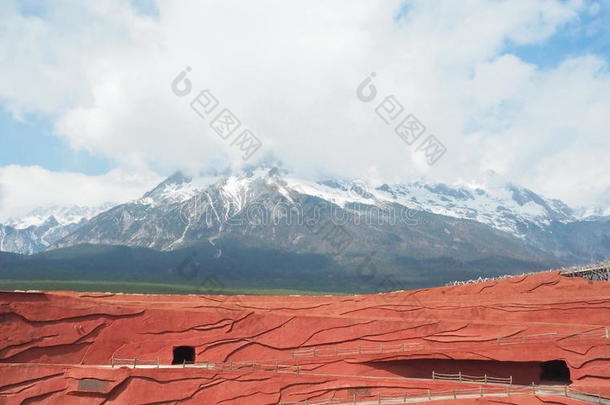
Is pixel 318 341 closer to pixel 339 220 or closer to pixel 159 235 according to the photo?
pixel 339 220

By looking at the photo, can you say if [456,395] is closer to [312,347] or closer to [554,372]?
[554,372]

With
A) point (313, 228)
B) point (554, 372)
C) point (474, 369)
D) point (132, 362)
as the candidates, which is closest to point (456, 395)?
point (474, 369)

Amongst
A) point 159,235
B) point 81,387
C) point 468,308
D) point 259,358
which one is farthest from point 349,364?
point 159,235

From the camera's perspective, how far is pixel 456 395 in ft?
74.5

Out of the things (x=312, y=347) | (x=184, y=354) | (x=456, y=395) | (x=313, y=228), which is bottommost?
(x=456, y=395)

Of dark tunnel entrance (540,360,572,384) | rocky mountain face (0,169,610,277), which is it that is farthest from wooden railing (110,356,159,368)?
rocky mountain face (0,169,610,277)

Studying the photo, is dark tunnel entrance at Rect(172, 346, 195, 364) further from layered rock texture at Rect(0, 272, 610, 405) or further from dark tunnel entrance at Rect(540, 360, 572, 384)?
dark tunnel entrance at Rect(540, 360, 572, 384)

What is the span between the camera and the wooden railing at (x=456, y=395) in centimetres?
2156

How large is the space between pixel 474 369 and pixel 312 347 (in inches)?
293

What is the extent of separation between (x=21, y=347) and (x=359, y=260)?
118632 mm

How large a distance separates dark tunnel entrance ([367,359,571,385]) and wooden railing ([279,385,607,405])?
1553mm

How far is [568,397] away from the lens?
68.7 feet

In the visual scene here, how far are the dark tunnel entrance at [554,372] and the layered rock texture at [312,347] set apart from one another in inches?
3.5

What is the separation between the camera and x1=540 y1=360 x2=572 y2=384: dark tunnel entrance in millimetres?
25531
